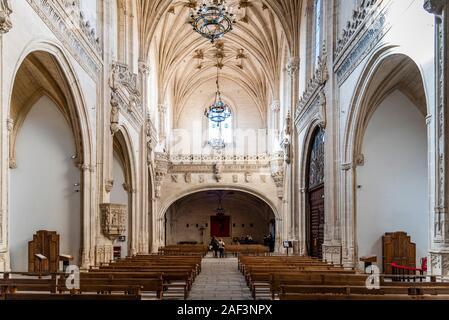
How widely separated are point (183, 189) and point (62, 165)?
57.7 feet

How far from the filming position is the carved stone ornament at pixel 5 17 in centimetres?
928

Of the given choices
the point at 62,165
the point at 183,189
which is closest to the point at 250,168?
the point at 183,189

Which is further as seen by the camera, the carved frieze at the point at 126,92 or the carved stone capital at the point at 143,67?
the carved stone capital at the point at 143,67

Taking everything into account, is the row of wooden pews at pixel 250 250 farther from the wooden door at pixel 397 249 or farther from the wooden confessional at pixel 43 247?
the wooden confessional at pixel 43 247

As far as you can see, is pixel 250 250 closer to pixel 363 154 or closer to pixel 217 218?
pixel 217 218

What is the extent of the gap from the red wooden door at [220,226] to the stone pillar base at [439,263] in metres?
32.3

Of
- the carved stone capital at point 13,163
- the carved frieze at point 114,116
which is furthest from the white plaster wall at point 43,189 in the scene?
the carved frieze at point 114,116

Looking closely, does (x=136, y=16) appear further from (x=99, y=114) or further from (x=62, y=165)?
(x=62, y=165)

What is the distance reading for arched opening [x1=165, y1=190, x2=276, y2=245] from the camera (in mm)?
40844

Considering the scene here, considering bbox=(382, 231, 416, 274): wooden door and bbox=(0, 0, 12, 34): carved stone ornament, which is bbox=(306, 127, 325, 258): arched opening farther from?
bbox=(0, 0, 12, 34): carved stone ornament

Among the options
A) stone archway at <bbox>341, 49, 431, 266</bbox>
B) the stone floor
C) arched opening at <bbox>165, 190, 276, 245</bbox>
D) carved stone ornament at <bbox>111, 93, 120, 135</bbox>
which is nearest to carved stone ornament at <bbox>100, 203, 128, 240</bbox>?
carved stone ornament at <bbox>111, 93, 120, 135</bbox>

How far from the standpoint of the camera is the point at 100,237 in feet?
55.1

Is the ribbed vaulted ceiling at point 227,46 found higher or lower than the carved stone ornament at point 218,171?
higher
